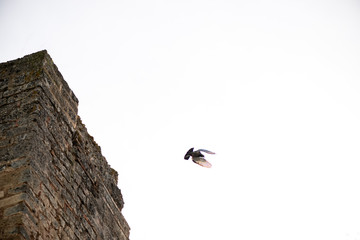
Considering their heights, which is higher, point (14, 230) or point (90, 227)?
point (90, 227)

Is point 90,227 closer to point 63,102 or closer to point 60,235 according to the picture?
point 60,235

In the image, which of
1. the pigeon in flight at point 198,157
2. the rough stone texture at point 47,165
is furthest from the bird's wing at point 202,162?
the rough stone texture at point 47,165

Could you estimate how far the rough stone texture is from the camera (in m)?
3.83

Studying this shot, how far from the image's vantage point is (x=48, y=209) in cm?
408

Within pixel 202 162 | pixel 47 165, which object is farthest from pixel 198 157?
pixel 47 165

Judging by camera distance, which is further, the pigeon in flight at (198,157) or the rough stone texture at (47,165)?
the pigeon in flight at (198,157)

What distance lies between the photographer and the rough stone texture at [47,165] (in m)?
3.83

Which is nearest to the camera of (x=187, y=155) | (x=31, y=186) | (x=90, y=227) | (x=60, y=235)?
(x=31, y=186)

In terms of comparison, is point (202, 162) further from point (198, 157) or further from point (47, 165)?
point (47, 165)

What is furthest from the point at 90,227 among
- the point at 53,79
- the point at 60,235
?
the point at 53,79

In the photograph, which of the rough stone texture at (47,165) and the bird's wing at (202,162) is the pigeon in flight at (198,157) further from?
the rough stone texture at (47,165)

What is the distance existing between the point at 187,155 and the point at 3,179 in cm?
253

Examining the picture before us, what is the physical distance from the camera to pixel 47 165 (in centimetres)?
427

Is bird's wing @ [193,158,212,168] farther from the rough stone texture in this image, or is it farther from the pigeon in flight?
the rough stone texture
